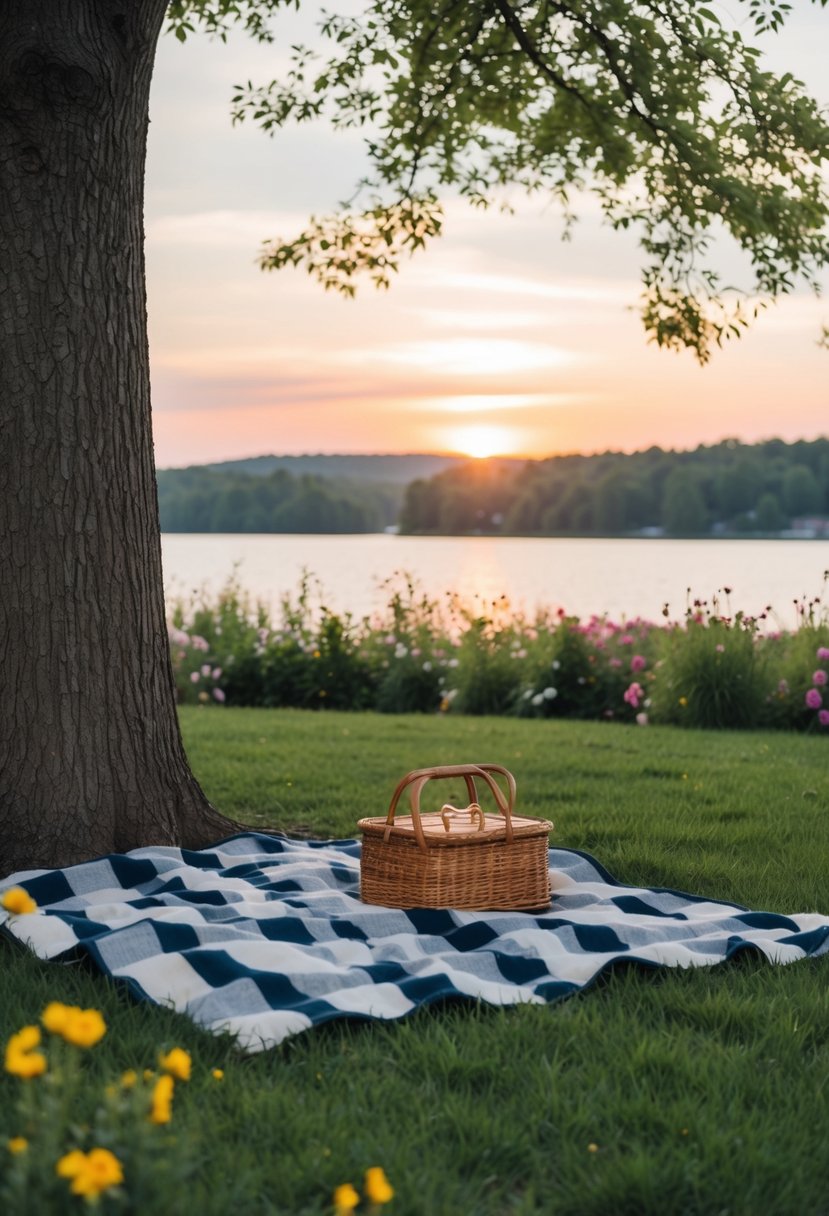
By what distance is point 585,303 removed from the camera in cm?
1627

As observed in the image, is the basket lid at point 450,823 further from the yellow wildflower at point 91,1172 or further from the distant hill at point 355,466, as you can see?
the distant hill at point 355,466

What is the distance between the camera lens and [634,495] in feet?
104

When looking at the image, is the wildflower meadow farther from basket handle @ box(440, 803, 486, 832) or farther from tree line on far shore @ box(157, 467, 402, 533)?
tree line on far shore @ box(157, 467, 402, 533)

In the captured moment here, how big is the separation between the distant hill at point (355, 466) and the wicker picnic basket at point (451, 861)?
70.7 ft

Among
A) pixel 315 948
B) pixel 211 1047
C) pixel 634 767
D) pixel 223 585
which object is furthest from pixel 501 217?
pixel 211 1047

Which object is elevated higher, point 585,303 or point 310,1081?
point 585,303

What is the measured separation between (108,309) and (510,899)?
8.21 feet

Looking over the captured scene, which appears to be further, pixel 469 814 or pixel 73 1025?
pixel 469 814

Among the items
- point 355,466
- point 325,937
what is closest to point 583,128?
point 325,937

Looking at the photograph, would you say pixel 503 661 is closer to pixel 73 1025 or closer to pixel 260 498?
pixel 73 1025

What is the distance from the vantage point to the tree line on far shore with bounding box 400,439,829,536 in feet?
95.1

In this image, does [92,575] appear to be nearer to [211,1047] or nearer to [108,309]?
[108,309]

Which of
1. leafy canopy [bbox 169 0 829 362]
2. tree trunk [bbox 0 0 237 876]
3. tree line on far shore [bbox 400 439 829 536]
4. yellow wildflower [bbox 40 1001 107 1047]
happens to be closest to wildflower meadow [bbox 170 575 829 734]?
leafy canopy [bbox 169 0 829 362]

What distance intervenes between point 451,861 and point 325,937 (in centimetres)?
47
